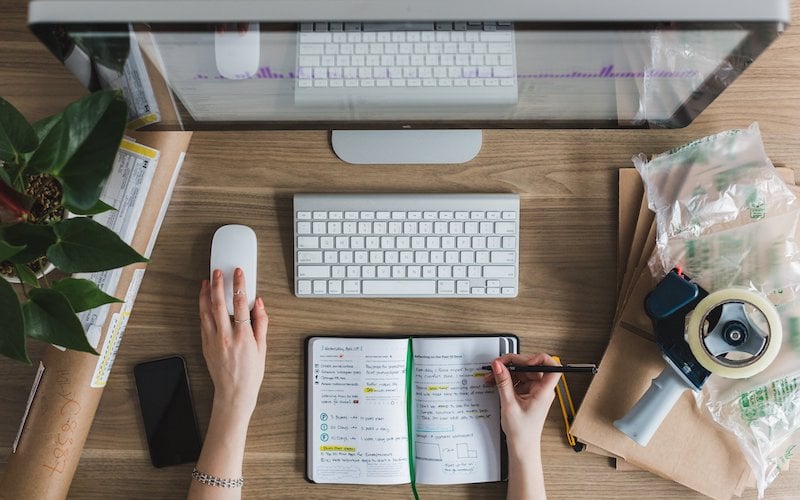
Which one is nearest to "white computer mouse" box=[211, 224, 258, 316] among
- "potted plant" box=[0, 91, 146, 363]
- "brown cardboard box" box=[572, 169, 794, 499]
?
"potted plant" box=[0, 91, 146, 363]

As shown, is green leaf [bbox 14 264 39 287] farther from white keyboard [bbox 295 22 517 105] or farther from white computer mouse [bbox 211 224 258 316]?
white keyboard [bbox 295 22 517 105]

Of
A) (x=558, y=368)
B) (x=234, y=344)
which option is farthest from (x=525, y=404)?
(x=234, y=344)

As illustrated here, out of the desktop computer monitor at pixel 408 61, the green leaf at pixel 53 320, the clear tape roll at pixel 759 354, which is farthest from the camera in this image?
the clear tape roll at pixel 759 354

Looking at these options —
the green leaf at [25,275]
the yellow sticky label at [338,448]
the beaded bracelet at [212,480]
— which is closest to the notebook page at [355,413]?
the yellow sticky label at [338,448]

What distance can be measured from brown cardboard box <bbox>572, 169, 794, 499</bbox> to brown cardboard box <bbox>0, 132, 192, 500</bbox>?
26.5 inches

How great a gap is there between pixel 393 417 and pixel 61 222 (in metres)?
0.52

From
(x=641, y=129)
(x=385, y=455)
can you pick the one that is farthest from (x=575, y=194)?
(x=385, y=455)

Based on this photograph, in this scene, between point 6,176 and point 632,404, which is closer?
point 6,176

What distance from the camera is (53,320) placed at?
0.62 metres

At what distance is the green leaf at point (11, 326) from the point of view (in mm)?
574

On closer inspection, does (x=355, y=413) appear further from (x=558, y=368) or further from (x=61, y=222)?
(x=61, y=222)

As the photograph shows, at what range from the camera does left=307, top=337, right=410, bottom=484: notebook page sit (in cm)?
92

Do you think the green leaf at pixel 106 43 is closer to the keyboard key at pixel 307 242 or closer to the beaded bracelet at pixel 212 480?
the keyboard key at pixel 307 242

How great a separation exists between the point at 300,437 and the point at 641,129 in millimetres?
679
